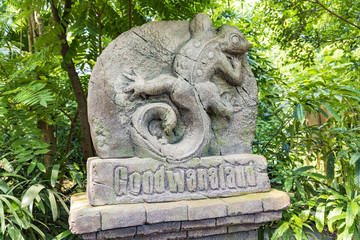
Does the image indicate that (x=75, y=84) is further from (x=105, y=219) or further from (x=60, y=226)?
(x=105, y=219)

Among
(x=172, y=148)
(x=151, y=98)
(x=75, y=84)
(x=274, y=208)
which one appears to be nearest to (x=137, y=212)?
(x=172, y=148)

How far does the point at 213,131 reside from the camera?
7.73 feet

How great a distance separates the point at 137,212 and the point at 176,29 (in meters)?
1.37

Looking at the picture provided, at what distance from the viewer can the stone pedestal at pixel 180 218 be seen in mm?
1776

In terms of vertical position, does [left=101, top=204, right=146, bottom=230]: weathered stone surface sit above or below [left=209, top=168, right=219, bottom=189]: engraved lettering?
below

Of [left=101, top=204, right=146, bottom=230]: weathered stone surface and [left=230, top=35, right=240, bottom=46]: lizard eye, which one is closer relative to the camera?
[left=101, top=204, right=146, bottom=230]: weathered stone surface

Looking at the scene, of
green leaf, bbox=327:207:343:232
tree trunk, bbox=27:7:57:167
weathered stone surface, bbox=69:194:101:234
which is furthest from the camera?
tree trunk, bbox=27:7:57:167

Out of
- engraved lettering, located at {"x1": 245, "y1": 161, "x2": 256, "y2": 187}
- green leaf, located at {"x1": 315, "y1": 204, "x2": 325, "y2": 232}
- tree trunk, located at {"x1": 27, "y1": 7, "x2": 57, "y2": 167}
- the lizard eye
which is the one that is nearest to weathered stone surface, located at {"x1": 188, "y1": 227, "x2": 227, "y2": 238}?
engraved lettering, located at {"x1": 245, "y1": 161, "x2": 256, "y2": 187}

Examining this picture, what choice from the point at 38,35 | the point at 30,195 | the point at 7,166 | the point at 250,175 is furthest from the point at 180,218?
the point at 38,35

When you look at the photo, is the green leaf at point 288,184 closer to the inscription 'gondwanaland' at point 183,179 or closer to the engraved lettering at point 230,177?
the inscription 'gondwanaland' at point 183,179

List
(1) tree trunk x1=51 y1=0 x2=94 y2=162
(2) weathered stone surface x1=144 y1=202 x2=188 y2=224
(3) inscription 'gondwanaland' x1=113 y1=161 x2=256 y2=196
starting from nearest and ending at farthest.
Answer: (2) weathered stone surface x1=144 y1=202 x2=188 y2=224 < (3) inscription 'gondwanaland' x1=113 y1=161 x2=256 y2=196 < (1) tree trunk x1=51 y1=0 x2=94 y2=162

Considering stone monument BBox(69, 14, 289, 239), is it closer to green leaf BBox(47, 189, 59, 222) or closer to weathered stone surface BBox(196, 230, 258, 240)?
weathered stone surface BBox(196, 230, 258, 240)

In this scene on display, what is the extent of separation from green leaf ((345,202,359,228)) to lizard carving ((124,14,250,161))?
44.7 inches

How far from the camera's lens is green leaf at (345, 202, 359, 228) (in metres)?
2.22
